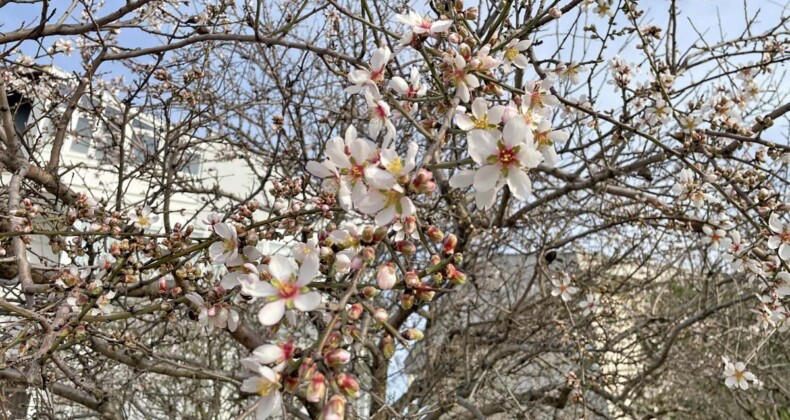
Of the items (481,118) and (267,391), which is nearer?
(267,391)

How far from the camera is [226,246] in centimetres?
149

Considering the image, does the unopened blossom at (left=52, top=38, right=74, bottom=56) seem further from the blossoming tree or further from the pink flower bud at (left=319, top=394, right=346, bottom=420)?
the pink flower bud at (left=319, top=394, right=346, bottom=420)

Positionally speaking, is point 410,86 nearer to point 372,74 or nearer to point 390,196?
point 372,74

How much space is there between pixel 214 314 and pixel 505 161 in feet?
2.89

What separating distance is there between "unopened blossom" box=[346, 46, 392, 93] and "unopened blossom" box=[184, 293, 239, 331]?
0.68 metres

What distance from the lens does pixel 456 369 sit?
237 inches

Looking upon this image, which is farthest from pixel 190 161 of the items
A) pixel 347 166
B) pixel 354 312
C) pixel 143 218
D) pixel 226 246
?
pixel 354 312

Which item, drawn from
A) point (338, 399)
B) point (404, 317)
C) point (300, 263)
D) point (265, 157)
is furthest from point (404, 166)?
point (265, 157)

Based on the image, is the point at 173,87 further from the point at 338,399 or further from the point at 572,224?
the point at 572,224

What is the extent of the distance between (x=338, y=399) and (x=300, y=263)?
341mm

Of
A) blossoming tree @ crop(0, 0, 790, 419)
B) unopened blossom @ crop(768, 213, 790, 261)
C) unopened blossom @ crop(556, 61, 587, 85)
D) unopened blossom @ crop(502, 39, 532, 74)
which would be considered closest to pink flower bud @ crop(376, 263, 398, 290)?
blossoming tree @ crop(0, 0, 790, 419)

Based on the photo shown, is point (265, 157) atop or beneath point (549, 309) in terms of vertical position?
atop

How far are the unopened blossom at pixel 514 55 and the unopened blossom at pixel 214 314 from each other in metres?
1.11

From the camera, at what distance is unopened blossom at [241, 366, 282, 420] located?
3.12ft
